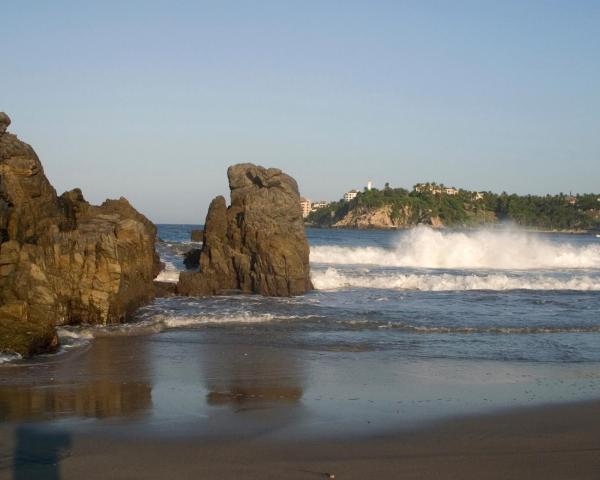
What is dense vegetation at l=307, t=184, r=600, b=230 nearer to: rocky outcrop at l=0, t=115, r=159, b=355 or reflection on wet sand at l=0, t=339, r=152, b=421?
rocky outcrop at l=0, t=115, r=159, b=355

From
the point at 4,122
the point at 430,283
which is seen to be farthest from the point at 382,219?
the point at 4,122

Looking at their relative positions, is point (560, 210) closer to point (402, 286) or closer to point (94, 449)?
point (402, 286)

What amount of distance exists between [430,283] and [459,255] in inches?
560

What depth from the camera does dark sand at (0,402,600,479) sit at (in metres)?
6.09

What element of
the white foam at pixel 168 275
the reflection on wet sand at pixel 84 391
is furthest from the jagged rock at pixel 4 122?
the white foam at pixel 168 275

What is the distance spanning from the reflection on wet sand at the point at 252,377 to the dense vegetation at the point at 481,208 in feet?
434

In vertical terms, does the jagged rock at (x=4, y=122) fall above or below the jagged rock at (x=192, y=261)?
above

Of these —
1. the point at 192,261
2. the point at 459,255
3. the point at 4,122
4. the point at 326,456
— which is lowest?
the point at 326,456

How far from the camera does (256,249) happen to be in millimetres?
21016

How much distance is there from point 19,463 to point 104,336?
7316 mm

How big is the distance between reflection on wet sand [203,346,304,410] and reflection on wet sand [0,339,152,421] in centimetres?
92

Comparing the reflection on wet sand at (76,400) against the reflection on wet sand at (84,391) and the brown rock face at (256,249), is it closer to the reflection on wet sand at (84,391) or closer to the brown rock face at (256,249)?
the reflection on wet sand at (84,391)

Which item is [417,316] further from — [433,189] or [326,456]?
[433,189]

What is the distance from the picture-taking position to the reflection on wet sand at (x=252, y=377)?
8742 millimetres
